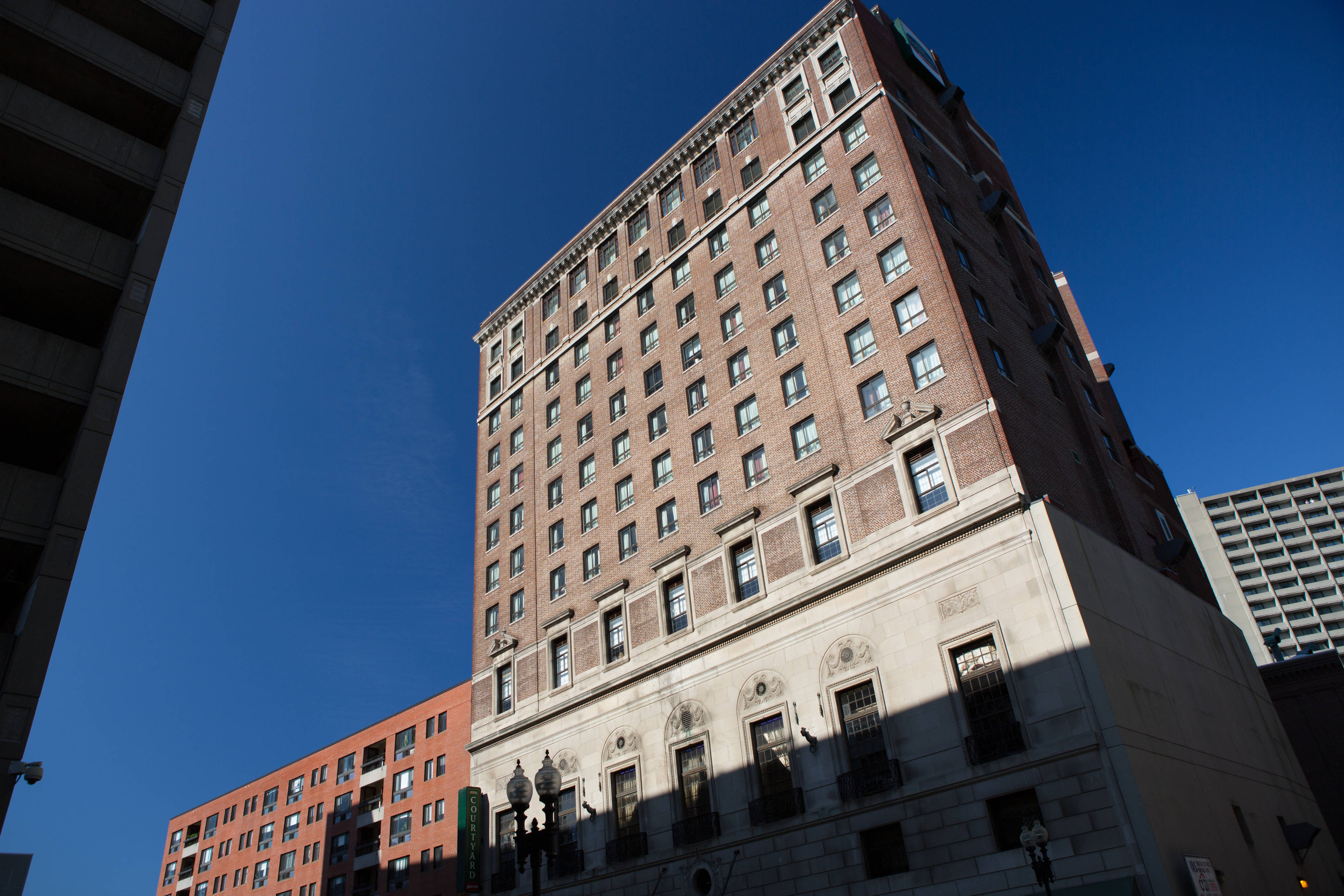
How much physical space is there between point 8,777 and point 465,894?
75.7 feet

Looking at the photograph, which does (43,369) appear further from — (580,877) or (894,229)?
(894,229)

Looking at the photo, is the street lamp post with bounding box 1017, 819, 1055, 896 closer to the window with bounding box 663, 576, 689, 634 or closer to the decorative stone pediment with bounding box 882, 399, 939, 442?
the decorative stone pediment with bounding box 882, 399, 939, 442

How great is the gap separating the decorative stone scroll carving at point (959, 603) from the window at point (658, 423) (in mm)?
16827

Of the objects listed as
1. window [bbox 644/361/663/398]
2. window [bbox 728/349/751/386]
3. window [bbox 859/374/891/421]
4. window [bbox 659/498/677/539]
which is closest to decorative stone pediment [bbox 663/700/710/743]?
window [bbox 659/498/677/539]

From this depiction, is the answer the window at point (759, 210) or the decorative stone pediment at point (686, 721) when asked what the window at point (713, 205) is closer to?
the window at point (759, 210)

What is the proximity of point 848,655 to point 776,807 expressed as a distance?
549 centimetres

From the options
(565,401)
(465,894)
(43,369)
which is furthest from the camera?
(565,401)

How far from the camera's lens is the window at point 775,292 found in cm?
3772

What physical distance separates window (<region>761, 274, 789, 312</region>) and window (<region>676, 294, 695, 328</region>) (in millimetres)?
4544

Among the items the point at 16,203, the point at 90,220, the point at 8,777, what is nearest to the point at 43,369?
the point at 16,203

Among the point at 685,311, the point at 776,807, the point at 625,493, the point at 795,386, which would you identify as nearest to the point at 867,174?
the point at 795,386

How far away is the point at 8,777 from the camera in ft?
63.0

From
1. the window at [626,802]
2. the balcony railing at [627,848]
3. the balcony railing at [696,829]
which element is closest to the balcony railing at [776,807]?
the balcony railing at [696,829]

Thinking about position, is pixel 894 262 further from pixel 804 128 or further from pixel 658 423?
pixel 658 423
